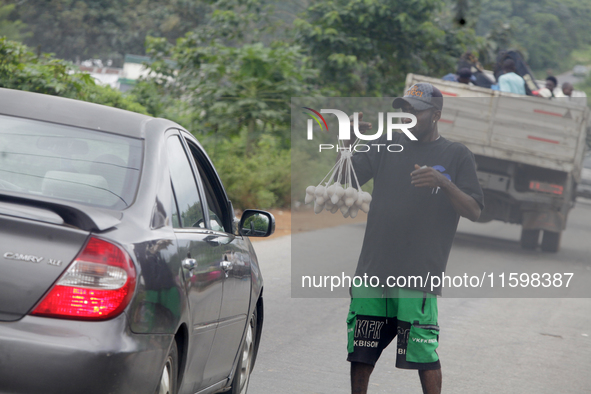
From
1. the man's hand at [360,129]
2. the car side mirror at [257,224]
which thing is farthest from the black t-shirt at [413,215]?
the car side mirror at [257,224]

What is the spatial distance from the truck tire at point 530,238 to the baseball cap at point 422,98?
1163cm

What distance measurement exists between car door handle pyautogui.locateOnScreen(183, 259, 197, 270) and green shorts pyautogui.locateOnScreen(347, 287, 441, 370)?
1222mm

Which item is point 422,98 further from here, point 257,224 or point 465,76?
point 465,76

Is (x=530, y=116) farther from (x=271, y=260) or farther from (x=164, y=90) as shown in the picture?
(x=164, y=90)

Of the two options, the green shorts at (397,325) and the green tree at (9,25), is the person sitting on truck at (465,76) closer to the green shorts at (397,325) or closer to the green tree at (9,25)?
the green shorts at (397,325)

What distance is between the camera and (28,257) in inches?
104

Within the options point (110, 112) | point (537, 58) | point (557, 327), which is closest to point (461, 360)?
point (557, 327)

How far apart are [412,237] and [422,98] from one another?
75 cm

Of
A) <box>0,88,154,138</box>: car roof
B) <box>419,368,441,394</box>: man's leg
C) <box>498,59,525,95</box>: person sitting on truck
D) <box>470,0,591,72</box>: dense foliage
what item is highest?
<box>0,88,154,138</box>: car roof

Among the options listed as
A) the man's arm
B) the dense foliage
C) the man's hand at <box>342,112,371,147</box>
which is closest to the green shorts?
the man's arm

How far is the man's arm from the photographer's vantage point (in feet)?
13.5

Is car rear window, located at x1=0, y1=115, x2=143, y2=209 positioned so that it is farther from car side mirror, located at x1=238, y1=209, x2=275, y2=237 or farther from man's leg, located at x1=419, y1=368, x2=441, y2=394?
man's leg, located at x1=419, y1=368, x2=441, y2=394

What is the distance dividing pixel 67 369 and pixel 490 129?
12083mm

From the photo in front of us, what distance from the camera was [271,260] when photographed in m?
11.1
